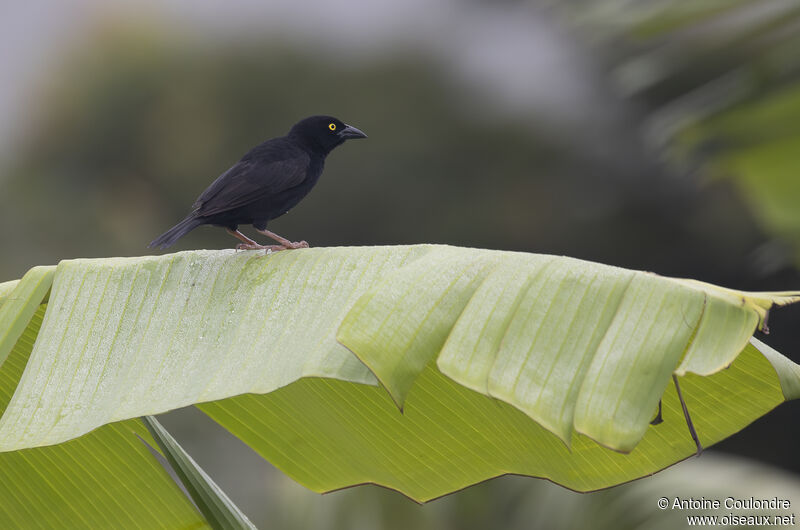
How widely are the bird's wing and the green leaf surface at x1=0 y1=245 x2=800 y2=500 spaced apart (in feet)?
2.95

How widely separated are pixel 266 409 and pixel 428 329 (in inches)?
29.7

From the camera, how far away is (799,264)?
2.96 metres

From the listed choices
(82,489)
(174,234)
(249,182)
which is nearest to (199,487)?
(82,489)

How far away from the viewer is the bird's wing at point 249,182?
121 inches

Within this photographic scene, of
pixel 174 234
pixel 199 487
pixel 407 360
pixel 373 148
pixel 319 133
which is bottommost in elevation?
pixel 373 148

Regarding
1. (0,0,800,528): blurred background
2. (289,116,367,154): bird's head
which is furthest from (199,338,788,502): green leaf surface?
(0,0,800,528): blurred background

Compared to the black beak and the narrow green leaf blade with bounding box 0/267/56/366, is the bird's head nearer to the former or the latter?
the black beak

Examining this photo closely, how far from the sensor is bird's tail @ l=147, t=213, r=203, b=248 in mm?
2718

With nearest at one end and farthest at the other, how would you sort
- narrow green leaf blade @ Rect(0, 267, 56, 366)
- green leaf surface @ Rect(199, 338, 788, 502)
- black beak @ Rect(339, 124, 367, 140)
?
narrow green leaf blade @ Rect(0, 267, 56, 366), green leaf surface @ Rect(199, 338, 788, 502), black beak @ Rect(339, 124, 367, 140)

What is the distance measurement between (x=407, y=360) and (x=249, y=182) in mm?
1806

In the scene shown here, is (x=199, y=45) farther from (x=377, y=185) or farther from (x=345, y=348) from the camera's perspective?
(x=345, y=348)

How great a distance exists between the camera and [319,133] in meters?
3.97

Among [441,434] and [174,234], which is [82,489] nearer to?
[174,234]

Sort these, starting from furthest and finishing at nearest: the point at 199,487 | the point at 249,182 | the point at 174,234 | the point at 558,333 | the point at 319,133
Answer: the point at 319,133
the point at 249,182
the point at 174,234
the point at 199,487
the point at 558,333
